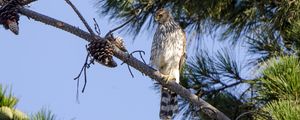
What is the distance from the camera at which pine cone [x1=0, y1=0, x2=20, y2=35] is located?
7.35ft

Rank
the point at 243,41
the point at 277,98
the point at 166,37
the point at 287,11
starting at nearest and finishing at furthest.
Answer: the point at 277,98, the point at 166,37, the point at 287,11, the point at 243,41

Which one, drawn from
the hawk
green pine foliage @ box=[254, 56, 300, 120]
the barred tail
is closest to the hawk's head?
the hawk

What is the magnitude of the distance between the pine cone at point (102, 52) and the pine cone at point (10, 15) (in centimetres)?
22

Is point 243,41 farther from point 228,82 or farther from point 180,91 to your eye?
point 180,91

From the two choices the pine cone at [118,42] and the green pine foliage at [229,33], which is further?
the green pine foliage at [229,33]

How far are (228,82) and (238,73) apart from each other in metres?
0.09

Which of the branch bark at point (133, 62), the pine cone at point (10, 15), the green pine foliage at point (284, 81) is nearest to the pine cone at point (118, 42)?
the branch bark at point (133, 62)

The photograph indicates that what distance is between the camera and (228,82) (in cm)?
391

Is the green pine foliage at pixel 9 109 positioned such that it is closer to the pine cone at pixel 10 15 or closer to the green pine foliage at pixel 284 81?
the pine cone at pixel 10 15

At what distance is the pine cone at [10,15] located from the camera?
7.35 ft

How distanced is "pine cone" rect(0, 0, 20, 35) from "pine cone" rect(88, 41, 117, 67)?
8.7 inches

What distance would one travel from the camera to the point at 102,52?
217 cm

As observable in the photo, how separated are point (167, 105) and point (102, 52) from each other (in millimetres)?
1174

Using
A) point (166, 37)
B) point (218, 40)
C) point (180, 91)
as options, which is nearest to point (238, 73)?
point (166, 37)
